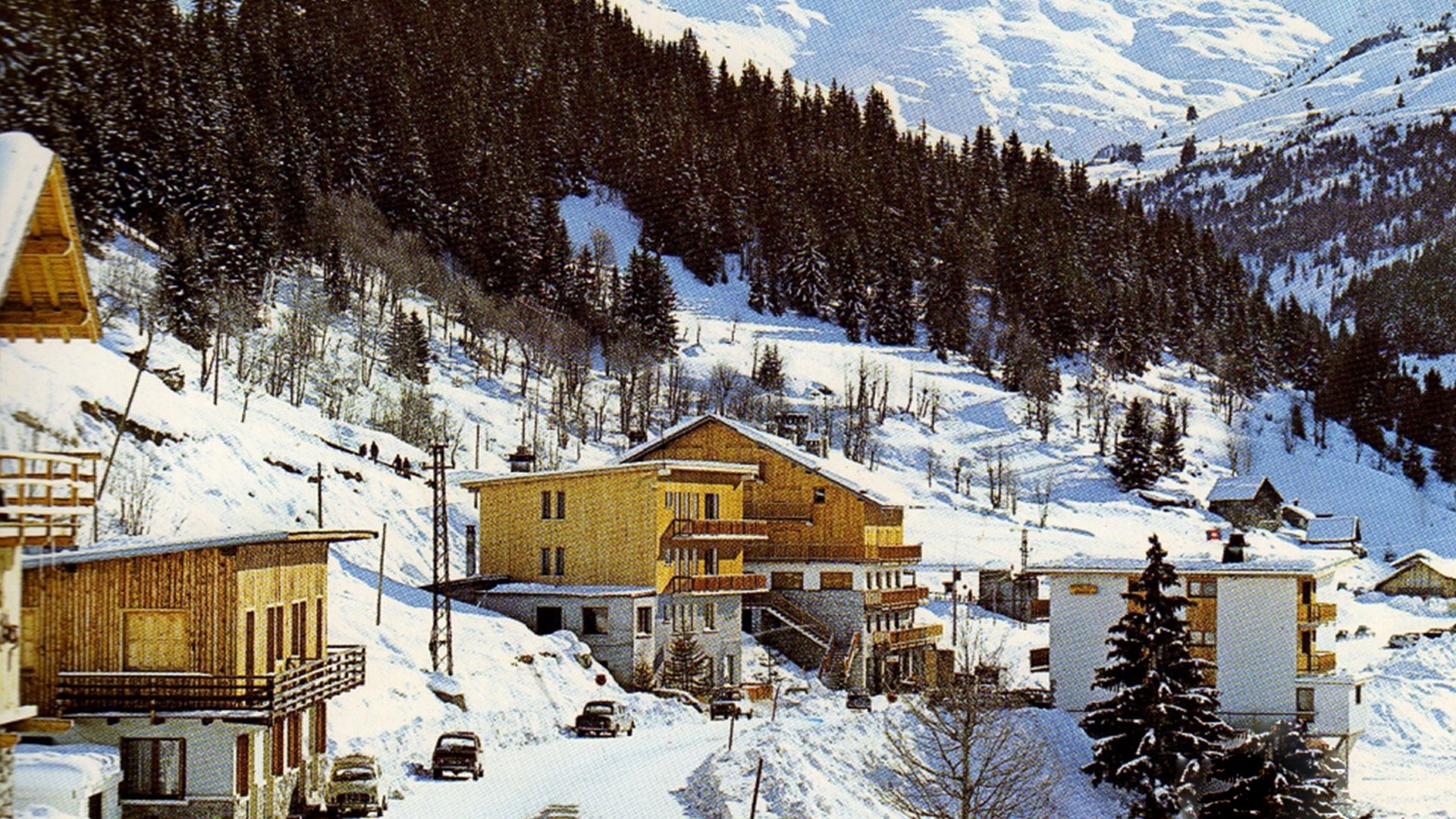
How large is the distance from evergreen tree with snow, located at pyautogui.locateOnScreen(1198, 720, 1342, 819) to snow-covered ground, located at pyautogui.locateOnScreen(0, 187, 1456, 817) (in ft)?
27.7

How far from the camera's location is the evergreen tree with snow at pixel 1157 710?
43875 millimetres

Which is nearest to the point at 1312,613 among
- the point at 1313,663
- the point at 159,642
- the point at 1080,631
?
the point at 1313,663

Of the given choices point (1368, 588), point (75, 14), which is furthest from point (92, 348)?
point (1368, 588)

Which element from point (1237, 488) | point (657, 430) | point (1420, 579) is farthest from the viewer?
point (1237, 488)

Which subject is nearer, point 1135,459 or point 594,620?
point 594,620

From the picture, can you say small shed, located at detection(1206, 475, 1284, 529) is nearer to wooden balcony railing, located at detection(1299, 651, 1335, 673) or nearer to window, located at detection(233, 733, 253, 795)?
wooden balcony railing, located at detection(1299, 651, 1335, 673)

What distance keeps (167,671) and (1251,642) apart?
4201 cm

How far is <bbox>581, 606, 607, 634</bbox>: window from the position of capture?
5828 centimetres

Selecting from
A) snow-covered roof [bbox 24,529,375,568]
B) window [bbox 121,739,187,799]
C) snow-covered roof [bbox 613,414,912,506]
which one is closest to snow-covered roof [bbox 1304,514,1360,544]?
snow-covered roof [bbox 613,414,912,506]

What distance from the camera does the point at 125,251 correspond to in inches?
3588

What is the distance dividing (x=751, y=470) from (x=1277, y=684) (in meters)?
25.0

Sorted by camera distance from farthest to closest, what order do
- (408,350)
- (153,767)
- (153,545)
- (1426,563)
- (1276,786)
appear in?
(1426,563)
(408,350)
(1276,786)
(153,767)
(153,545)

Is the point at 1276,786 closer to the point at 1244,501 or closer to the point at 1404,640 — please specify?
the point at 1404,640

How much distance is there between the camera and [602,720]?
4750cm
